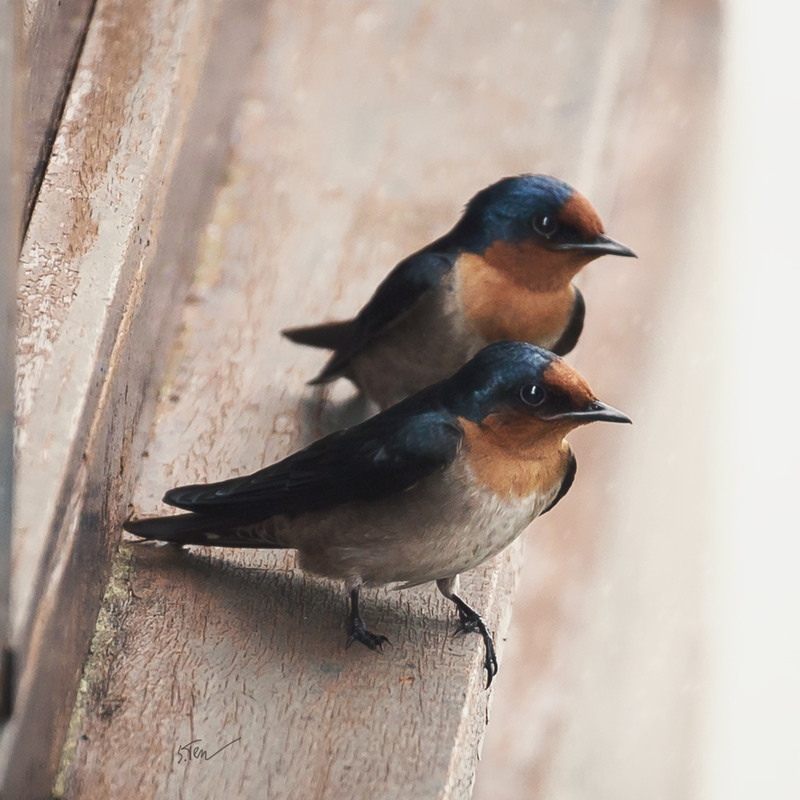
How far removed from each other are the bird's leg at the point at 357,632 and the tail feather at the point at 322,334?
0.46 meters

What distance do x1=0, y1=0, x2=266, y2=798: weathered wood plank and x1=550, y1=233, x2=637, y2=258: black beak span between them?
51cm

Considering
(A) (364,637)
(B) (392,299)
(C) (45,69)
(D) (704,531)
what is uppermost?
(C) (45,69)

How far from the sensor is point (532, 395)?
147 centimetres

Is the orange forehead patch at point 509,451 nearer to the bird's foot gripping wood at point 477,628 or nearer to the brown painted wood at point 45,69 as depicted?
the bird's foot gripping wood at point 477,628

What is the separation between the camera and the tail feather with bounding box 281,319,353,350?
76.0 inches

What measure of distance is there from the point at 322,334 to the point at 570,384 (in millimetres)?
574

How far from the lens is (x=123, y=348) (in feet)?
4.97

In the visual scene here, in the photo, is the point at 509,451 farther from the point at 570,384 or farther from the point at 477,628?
the point at 477,628

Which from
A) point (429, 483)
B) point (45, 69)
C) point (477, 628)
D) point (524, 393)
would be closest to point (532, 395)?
point (524, 393)

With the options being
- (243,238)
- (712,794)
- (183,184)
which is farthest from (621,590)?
(183,184)

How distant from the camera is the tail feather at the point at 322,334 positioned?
1.93 meters

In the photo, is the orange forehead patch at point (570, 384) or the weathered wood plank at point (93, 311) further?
the orange forehead patch at point (570, 384)
